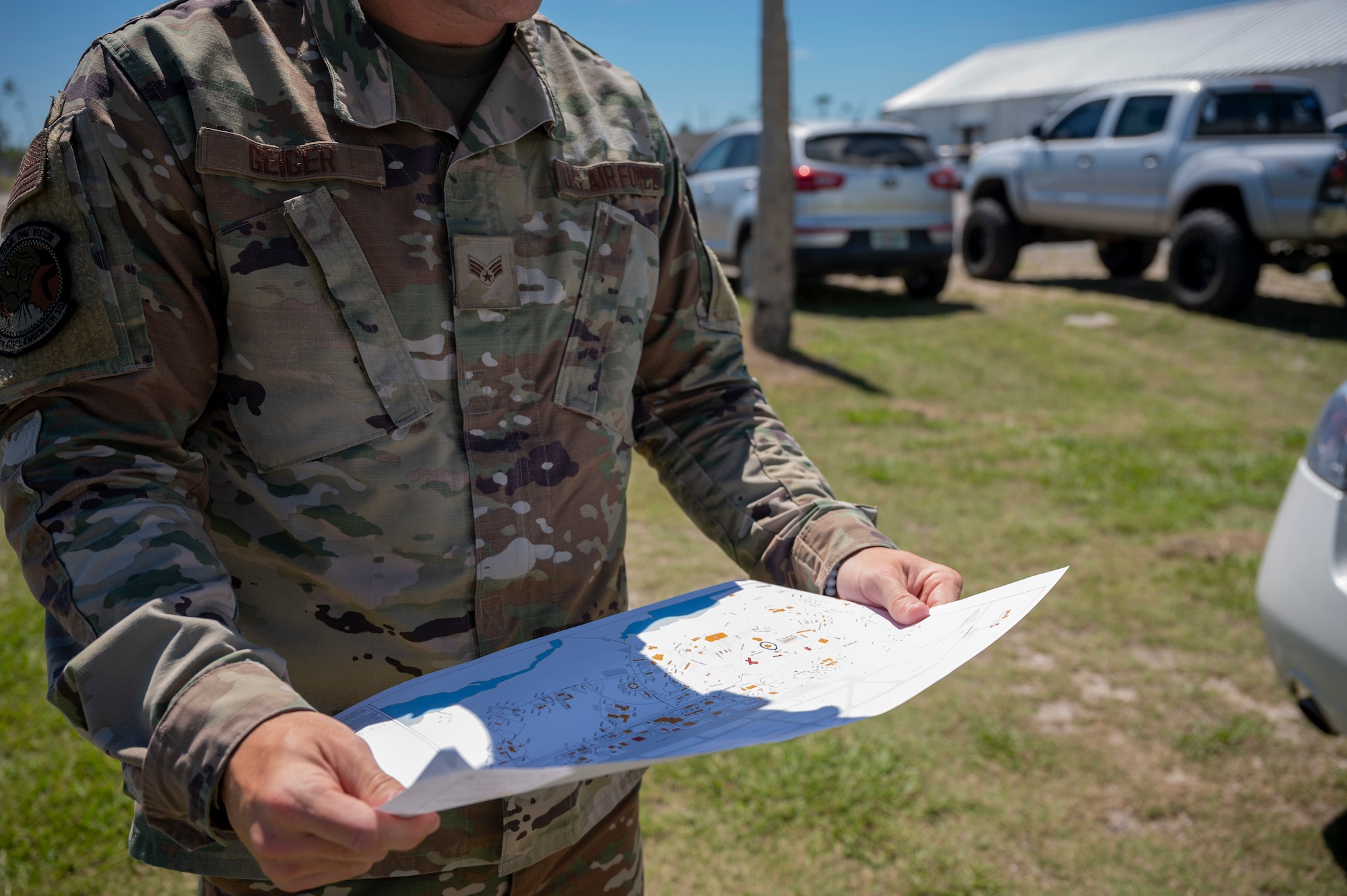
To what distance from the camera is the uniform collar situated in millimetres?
1099

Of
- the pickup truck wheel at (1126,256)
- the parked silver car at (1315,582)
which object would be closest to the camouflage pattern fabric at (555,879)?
the parked silver car at (1315,582)

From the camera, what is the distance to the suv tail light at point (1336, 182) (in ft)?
25.2

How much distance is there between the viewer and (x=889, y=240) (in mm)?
9117

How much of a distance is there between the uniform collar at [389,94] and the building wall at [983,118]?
1318 inches

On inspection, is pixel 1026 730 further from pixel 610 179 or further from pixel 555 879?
pixel 610 179

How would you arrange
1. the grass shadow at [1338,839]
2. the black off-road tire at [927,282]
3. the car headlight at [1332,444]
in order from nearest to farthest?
the car headlight at [1332,444], the grass shadow at [1338,839], the black off-road tire at [927,282]

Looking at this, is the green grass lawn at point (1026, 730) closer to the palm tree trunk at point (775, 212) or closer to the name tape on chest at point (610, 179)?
the palm tree trunk at point (775, 212)

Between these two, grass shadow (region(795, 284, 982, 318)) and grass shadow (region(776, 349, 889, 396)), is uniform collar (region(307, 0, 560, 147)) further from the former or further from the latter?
grass shadow (region(795, 284, 982, 318))

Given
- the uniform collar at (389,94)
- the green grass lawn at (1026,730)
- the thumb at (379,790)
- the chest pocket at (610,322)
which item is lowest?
the green grass lawn at (1026,730)

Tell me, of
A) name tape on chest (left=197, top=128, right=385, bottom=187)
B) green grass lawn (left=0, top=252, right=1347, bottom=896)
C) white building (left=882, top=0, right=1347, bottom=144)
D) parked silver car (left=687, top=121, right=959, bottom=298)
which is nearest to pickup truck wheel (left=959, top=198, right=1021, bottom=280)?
parked silver car (left=687, top=121, right=959, bottom=298)

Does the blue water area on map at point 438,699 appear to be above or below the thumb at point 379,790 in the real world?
below

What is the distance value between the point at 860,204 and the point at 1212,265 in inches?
A: 129

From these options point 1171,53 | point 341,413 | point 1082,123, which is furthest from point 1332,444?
point 1171,53

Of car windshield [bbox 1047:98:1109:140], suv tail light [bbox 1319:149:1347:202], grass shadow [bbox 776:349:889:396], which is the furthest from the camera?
car windshield [bbox 1047:98:1109:140]
